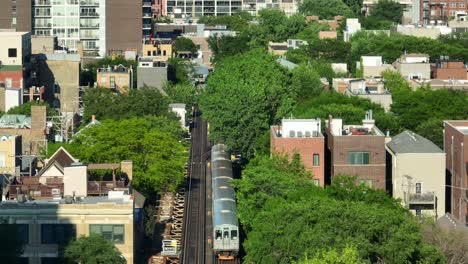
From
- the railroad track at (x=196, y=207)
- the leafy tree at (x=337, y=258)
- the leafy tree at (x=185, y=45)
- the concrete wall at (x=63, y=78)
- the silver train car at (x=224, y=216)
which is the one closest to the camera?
the leafy tree at (x=337, y=258)

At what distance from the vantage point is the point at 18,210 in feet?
212

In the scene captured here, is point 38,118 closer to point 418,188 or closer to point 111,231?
point 418,188

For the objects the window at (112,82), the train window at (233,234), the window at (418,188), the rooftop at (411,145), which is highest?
the window at (112,82)

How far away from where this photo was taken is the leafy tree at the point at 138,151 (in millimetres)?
85375

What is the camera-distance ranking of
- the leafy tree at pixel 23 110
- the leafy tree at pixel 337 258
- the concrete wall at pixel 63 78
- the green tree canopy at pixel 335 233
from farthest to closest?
1. the concrete wall at pixel 63 78
2. the leafy tree at pixel 23 110
3. the green tree canopy at pixel 335 233
4. the leafy tree at pixel 337 258

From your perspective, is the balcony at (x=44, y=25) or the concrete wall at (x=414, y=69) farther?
the balcony at (x=44, y=25)

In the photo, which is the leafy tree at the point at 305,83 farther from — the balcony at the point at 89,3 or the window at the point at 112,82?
the balcony at the point at 89,3

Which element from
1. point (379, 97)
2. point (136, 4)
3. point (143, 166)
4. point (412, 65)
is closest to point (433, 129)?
point (379, 97)

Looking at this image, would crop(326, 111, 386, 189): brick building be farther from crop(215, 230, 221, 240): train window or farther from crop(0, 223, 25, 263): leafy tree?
crop(0, 223, 25, 263): leafy tree

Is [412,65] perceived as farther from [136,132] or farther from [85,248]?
[85,248]

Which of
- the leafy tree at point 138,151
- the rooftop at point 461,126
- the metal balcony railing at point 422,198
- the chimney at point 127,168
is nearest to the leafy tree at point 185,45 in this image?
the leafy tree at point 138,151

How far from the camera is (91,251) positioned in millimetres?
62656

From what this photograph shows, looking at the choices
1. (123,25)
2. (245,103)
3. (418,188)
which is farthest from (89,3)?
(418,188)

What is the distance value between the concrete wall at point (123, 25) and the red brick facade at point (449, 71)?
4613 centimetres
